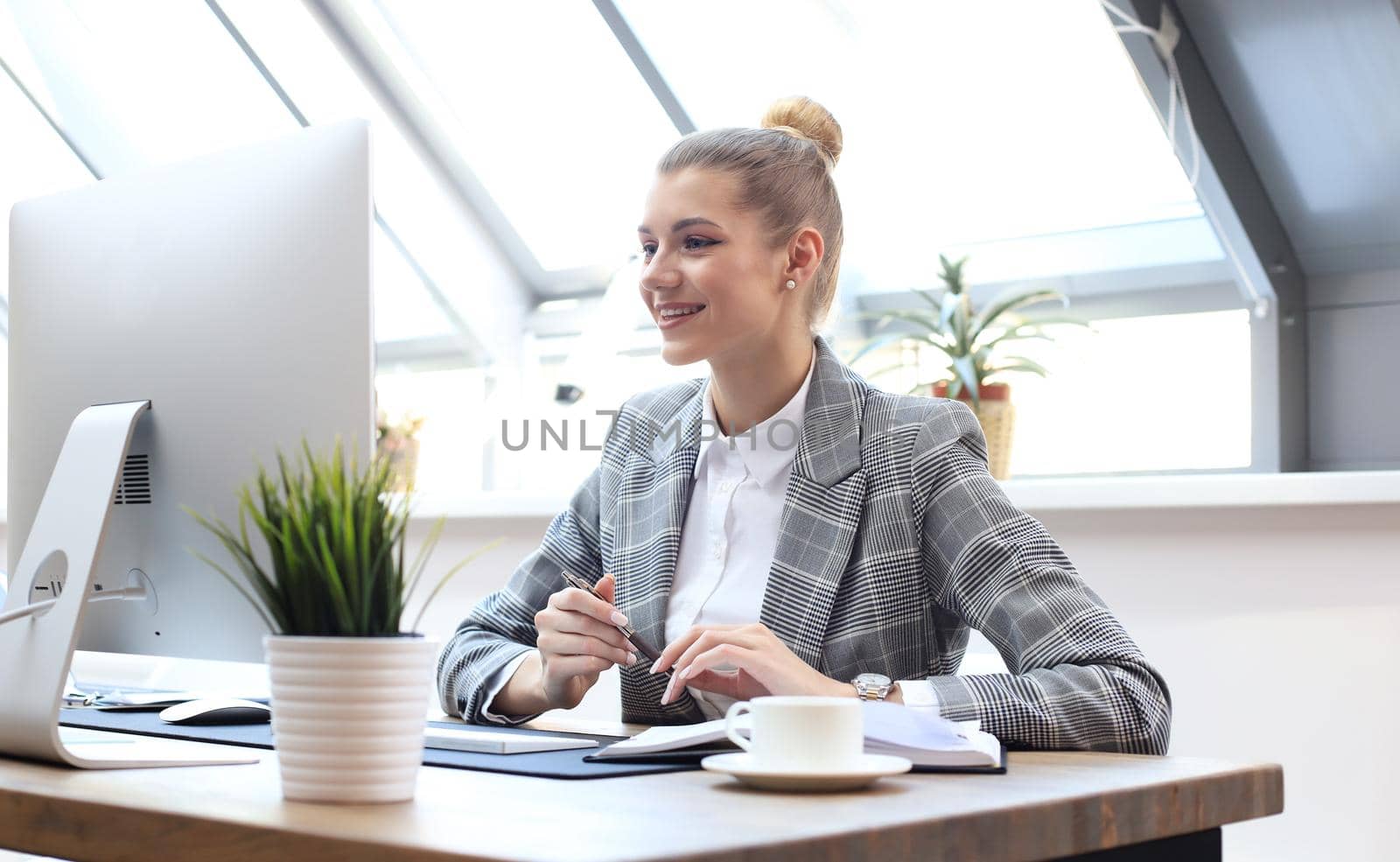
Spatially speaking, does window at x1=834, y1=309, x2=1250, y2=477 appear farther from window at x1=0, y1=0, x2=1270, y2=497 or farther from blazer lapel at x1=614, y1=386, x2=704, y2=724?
blazer lapel at x1=614, y1=386, x2=704, y2=724

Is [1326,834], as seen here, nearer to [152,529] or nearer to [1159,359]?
[1159,359]

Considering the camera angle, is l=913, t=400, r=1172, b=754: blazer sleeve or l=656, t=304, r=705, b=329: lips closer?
l=913, t=400, r=1172, b=754: blazer sleeve

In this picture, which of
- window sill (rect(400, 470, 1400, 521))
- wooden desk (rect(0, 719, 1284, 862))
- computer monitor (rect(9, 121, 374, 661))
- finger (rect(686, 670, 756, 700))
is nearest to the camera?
wooden desk (rect(0, 719, 1284, 862))

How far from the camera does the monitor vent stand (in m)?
1.18

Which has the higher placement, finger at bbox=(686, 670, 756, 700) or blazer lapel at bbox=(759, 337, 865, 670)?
blazer lapel at bbox=(759, 337, 865, 670)

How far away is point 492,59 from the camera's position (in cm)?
323

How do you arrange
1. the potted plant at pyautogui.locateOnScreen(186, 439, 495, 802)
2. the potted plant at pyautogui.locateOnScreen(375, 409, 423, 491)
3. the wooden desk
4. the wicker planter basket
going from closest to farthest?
the wooden desk, the potted plant at pyautogui.locateOnScreen(186, 439, 495, 802), the wicker planter basket, the potted plant at pyautogui.locateOnScreen(375, 409, 423, 491)

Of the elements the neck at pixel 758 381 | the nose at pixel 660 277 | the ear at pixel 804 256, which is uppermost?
the ear at pixel 804 256

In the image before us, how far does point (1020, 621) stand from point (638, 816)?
658mm

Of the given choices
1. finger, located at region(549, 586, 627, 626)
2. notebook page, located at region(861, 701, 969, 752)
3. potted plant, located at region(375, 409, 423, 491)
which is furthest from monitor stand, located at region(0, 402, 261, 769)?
potted plant, located at region(375, 409, 423, 491)

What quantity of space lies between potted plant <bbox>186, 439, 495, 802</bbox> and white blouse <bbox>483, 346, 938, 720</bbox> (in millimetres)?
740

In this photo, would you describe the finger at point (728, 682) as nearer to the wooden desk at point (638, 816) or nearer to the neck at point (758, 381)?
the wooden desk at point (638, 816)

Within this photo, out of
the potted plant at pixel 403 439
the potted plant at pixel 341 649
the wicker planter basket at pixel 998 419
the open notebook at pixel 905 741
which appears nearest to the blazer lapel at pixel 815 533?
the open notebook at pixel 905 741

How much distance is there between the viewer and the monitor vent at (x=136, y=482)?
3.87 feet
